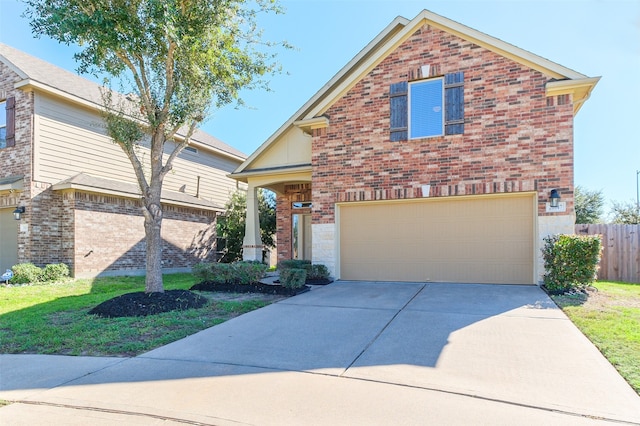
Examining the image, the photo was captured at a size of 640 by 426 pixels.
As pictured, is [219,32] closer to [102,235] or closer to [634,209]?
[102,235]

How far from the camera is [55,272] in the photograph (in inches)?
472

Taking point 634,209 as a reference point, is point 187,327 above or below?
below

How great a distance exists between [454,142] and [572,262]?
12.2ft

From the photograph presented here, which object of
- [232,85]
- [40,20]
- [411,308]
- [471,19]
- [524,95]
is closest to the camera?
[411,308]

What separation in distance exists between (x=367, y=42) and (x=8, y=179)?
12249mm

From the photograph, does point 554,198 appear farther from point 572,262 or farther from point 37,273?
point 37,273

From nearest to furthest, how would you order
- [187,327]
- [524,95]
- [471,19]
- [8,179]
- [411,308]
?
[187,327], [411,308], [524,95], [471,19], [8,179]

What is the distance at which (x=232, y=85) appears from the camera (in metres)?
8.60

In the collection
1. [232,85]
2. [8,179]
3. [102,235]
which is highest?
[232,85]

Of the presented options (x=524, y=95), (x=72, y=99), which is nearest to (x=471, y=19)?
(x=524, y=95)

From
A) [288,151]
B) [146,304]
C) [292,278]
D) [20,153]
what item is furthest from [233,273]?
[20,153]

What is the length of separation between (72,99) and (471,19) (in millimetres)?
12581

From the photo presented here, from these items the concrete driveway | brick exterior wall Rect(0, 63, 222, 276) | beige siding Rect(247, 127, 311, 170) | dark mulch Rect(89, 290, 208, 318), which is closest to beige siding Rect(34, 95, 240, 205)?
brick exterior wall Rect(0, 63, 222, 276)

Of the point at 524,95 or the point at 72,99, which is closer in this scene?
the point at 524,95
